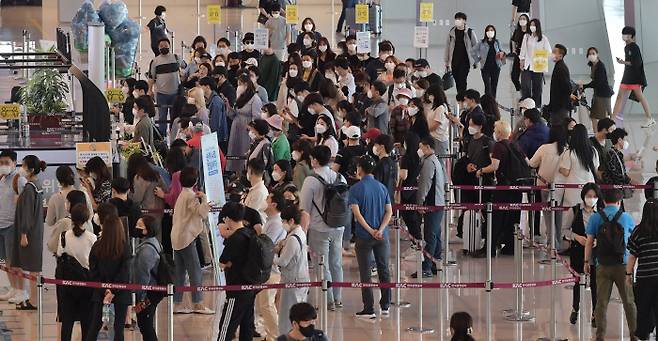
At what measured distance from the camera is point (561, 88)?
2359 cm

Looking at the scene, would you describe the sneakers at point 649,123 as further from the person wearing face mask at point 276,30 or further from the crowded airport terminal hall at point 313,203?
the person wearing face mask at point 276,30

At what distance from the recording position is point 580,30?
108ft

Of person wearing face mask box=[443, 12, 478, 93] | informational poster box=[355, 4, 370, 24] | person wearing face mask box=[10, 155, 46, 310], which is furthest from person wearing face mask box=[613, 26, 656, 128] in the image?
person wearing face mask box=[10, 155, 46, 310]

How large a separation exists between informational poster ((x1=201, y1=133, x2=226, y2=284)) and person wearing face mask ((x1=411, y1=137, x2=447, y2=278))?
233cm

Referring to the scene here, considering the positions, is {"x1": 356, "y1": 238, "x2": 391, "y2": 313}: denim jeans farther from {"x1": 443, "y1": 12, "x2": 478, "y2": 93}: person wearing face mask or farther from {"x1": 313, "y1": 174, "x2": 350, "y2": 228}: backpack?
{"x1": 443, "y1": 12, "x2": 478, "y2": 93}: person wearing face mask

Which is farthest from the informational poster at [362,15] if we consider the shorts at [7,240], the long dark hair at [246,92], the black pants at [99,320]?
the black pants at [99,320]

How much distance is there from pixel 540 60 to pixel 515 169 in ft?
25.3

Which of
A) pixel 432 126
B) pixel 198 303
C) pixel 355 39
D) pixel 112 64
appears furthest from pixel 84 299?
pixel 355 39

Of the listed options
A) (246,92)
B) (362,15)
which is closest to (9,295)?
(246,92)

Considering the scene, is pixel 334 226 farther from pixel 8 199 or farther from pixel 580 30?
pixel 580 30

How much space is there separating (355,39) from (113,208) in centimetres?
1286

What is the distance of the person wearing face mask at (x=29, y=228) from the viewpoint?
15.5 metres

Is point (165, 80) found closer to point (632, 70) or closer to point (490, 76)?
point (490, 76)

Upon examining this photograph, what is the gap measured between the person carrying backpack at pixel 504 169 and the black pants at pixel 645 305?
4.11 metres
